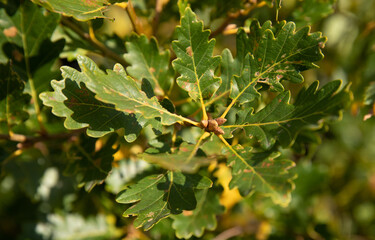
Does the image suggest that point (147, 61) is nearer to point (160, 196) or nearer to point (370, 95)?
point (160, 196)

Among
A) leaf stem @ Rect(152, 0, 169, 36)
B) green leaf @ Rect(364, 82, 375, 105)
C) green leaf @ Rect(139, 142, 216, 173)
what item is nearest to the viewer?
green leaf @ Rect(139, 142, 216, 173)

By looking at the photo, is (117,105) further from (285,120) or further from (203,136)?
(285,120)

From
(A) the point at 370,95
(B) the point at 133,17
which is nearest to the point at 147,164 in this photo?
(B) the point at 133,17

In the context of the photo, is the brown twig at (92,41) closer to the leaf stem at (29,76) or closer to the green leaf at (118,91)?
the leaf stem at (29,76)

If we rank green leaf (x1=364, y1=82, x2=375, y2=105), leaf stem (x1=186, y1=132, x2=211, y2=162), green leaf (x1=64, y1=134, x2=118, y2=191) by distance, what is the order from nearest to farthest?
leaf stem (x1=186, y1=132, x2=211, y2=162) < green leaf (x1=64, y1=134, x2=118, y2=191) < green leaf (x1=364, y1=82, x2=375, y2=105)

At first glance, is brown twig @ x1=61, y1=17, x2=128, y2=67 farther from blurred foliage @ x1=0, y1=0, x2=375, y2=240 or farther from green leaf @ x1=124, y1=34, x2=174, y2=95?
green leaf @ x1=124, y1=34, x2=174, y2=95

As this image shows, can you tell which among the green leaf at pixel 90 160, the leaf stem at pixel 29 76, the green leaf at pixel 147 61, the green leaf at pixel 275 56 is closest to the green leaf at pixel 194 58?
the green leaf at pixel 275 56

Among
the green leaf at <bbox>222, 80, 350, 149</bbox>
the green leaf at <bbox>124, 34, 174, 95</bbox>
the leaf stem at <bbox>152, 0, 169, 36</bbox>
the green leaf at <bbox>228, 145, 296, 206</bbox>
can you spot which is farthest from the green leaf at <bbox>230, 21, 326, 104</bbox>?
the leaf stem at <bbox>152, 0, 169, 36</bbox>
